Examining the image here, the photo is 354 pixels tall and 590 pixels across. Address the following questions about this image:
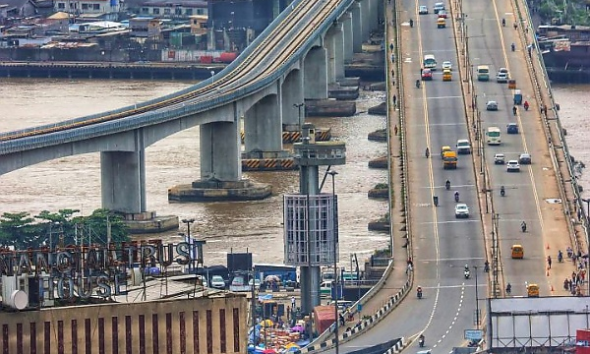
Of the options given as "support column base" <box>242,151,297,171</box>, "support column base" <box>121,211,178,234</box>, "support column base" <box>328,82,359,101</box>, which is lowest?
"support column base" <box>121,211,178,234</box>

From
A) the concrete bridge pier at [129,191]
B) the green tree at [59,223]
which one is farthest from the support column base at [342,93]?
the green tree at [59,223]

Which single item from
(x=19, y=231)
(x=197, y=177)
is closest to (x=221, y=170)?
(x=197, y=177)

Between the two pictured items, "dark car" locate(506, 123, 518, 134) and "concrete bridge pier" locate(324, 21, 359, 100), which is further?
"concrete bridge pier" locate(324, 21, 359, 100)

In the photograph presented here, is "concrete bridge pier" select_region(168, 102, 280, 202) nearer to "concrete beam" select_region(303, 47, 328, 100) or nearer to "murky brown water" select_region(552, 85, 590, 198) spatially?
"murky brown water" select_region(552, 85, 590, 198)

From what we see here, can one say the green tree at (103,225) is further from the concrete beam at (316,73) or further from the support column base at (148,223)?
the concrete beam at (316,73)

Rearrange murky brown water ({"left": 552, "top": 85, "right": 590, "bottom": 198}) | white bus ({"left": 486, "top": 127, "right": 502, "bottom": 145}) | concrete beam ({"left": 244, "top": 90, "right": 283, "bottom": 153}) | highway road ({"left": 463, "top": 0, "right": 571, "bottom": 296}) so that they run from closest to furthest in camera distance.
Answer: highway road ({"left": 463, "top": 0, "right": 571, "bottom": 296}), white bus ({"left": 486, "top": 127, "right": 502, "bottom": 145}), murky brown water ({"left": 552, "top": 85, "right": 590, "bottom": 198}), concrete beam ({"left": 244, "top": 90, "right": 283, "bottom": 153})

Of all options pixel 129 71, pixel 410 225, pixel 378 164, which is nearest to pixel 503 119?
pixel 378 164

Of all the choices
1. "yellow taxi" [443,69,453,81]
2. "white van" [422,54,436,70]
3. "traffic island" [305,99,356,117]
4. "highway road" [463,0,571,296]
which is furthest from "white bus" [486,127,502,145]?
"traffic island" [305,99,356,117]
